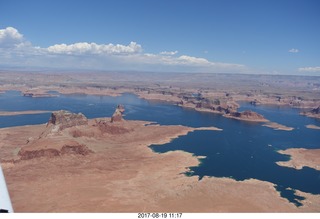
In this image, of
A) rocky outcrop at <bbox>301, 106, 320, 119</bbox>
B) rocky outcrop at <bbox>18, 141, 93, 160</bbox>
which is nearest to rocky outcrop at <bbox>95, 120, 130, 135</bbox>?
rocky outcrop at <bbox>18, 141, 93, 160</bbox>

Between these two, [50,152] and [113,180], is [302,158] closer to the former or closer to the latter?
[113,180]

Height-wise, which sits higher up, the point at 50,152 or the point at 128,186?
the point at 50,152

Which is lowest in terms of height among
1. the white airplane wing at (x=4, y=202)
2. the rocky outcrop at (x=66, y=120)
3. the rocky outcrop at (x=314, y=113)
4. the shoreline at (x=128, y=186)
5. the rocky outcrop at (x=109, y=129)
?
the rocky outcrop at (x=314, y=113)

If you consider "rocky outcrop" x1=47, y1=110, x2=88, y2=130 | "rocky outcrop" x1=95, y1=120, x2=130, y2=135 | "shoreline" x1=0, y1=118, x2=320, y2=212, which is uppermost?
"rocky outcrop" x1=47, y1=110, x2=88, y2=130

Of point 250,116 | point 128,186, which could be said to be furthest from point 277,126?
point 128,186

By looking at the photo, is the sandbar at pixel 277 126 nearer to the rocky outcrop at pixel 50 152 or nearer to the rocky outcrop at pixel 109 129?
the rocky outcrop at pixel 109 129

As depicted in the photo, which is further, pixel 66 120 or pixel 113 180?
pixel 66 120

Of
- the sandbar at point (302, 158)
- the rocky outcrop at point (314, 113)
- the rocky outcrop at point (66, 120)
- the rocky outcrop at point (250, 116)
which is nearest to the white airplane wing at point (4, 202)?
the sandbar at point (302, 158)

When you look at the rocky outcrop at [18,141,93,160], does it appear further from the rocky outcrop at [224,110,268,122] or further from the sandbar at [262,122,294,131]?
the rocky outcrop at [224,110,268,122]
